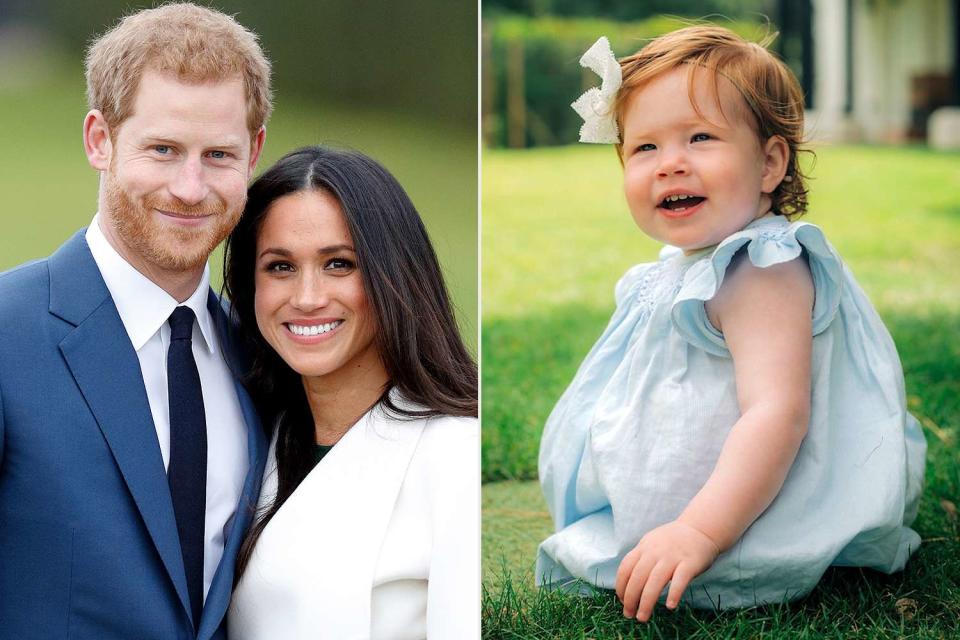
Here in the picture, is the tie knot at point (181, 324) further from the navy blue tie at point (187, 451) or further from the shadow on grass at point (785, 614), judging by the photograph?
the shadow on grass at point (785, 614)

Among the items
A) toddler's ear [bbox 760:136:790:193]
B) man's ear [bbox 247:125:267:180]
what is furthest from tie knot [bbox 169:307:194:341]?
toddler's ear [bbox 760:136:790:193]

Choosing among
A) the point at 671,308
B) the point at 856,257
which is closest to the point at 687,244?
the point at 671,308

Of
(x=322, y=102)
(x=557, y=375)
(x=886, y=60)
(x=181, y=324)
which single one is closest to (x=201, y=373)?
(x=181, y=324)

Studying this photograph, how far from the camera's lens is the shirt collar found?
66.9 inches

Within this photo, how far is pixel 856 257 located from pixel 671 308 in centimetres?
364

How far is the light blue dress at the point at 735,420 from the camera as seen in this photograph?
191 centimetres

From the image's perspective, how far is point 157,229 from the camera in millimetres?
1716

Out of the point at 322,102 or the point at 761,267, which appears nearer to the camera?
the point at 761,267

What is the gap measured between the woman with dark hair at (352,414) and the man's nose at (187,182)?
0.46 ft

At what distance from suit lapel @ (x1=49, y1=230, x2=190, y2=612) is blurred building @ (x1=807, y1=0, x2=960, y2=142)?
29.0 ft

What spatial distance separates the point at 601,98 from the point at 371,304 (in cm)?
51

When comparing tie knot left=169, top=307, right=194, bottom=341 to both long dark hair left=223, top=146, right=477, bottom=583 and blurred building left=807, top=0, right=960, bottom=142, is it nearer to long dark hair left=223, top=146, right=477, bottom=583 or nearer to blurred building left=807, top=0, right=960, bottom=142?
long dark hair left=223, top=146, right=477, bottom=583

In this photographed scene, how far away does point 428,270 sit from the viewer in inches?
75.3

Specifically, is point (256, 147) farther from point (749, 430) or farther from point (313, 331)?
point (749, 430)
